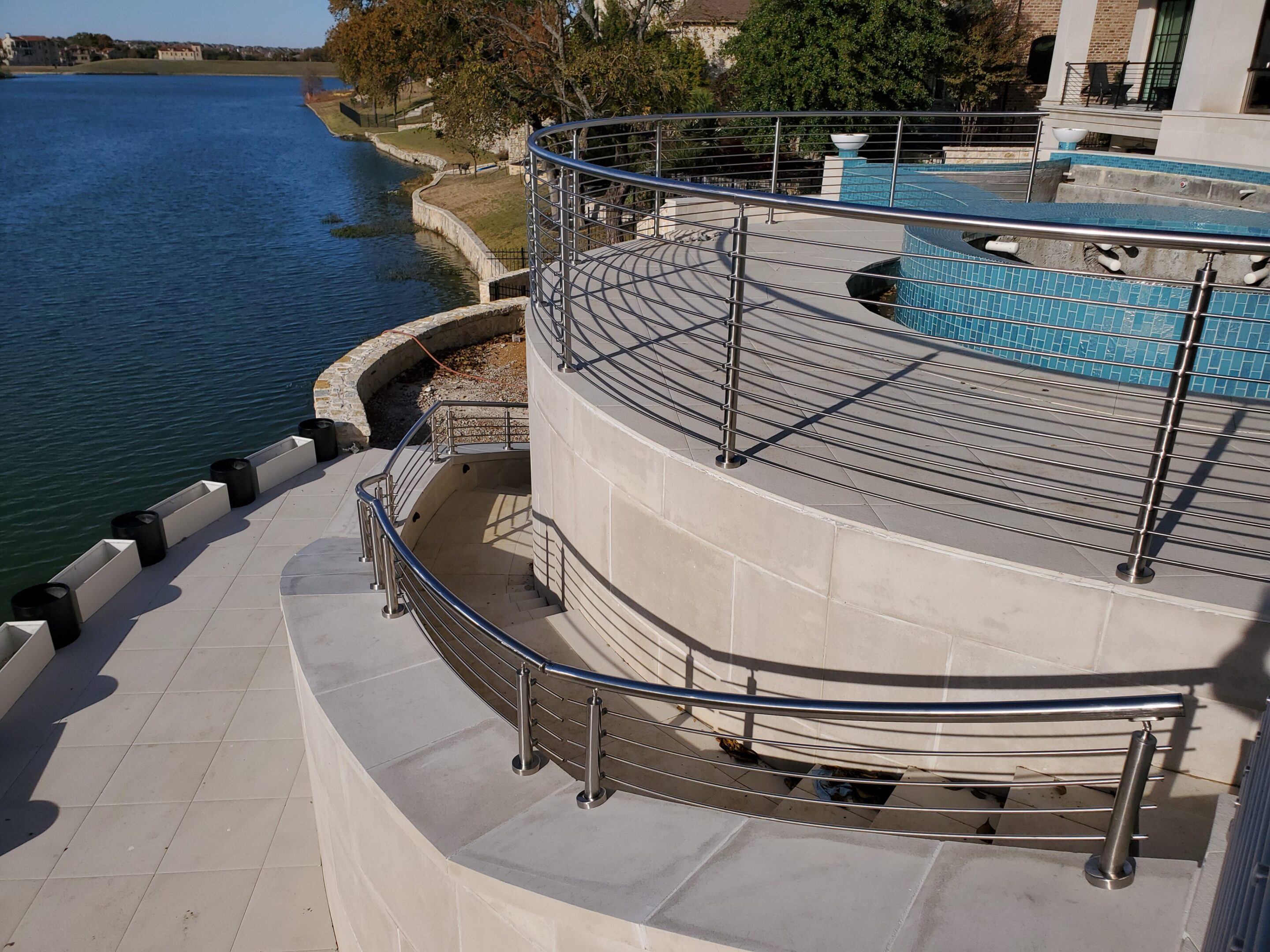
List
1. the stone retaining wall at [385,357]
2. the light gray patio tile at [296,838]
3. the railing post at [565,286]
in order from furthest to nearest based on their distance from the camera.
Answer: the stone retaining wall at [385,357], the light gray patio tile at [296,838], the railing post at [565,286]

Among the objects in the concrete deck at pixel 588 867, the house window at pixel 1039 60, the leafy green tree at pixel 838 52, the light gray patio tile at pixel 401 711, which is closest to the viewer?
the concrete deck at pixel 588 867

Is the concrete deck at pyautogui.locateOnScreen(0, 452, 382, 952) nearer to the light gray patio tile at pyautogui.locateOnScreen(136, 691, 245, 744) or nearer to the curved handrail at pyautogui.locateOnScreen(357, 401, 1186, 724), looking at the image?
the light gray patio tile at pyautogui.locateOnScreen(136, 691, 245, 744)

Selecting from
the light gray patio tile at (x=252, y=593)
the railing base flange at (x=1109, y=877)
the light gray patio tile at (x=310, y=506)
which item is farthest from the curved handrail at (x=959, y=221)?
the light gray patio tile at (x=310, y=506)

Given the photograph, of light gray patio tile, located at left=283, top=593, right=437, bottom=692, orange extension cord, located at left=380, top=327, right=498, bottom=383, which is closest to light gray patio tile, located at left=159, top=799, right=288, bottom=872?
light gray patio tile, located at left=283, top=593, right=437, bottom=692

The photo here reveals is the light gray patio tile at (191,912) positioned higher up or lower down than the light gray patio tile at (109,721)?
lower down

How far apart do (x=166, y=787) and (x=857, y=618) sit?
17.1ft

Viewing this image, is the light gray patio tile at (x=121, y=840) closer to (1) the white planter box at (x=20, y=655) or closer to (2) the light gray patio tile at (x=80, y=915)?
(2) the light gray patio tile at (x=80, y=915)

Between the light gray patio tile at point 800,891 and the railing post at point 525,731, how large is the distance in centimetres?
90

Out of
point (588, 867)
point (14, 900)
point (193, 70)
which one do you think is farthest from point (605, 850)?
point (193, 70)

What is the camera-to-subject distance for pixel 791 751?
445cm

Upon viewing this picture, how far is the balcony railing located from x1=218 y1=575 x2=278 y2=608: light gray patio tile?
19731 millimetres

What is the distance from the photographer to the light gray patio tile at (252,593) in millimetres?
8633

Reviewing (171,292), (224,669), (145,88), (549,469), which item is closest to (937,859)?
(549,469)

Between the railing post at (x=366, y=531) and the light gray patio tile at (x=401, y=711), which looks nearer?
the light gray patio tile at (x=401, y=711)
